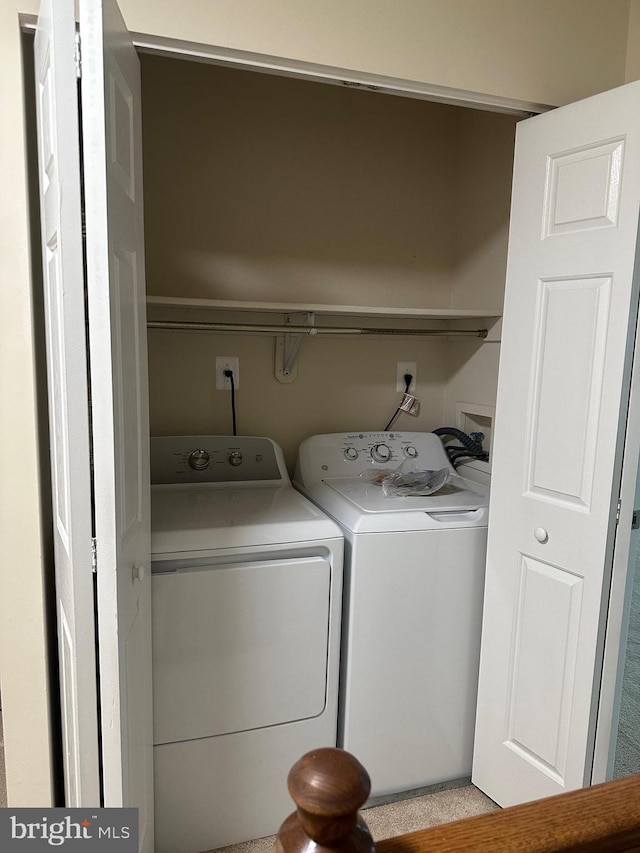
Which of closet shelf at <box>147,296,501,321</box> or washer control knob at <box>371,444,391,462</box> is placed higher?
closet shelf at <box>147,296,501,321</box>

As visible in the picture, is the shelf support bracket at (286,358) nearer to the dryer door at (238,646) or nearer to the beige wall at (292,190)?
the beige wall at (292,190)

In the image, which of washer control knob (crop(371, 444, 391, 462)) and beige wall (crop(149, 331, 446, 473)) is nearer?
beige wall (crop(149, 331, 446, 473))

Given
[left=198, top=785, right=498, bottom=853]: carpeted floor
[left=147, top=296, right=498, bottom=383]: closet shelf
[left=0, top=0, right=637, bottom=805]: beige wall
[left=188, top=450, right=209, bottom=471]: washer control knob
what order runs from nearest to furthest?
[left=0, top=0, right=637, bottom=805]: beige wall, [left=198, top=785, right=498, bottom=853]: carpeted floor, [left=147, top=296, right=498, bottom=383]: closet shelf, [left=188, top=450, right=209, bottom=471]: washer control knob

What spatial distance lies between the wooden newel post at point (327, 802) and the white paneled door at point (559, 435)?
123cm

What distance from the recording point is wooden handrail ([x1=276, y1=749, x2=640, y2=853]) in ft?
1.75

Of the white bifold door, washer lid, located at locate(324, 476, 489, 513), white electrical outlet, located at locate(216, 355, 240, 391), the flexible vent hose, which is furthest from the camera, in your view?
the flexible vent hose

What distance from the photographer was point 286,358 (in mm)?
2506

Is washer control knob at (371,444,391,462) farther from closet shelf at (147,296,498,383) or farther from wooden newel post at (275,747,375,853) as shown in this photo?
wooden newel post at (275,747,375,853)

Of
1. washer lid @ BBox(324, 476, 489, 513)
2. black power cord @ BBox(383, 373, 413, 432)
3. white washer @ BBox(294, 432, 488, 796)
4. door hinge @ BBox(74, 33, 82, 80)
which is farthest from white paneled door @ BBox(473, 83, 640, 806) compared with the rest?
door hinge @ BBox(74, 33, 82, 80)

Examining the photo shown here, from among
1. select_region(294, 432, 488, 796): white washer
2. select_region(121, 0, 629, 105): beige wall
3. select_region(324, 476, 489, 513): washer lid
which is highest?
select_region(121, 0, 629, 105): beige wall

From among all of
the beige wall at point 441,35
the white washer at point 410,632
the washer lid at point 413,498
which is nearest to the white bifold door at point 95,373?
the beige wall at point 441,35

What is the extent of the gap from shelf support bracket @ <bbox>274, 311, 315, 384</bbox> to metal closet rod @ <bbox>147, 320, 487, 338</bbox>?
46 mm

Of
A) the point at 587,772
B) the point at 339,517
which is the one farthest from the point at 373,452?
the point at 587,772

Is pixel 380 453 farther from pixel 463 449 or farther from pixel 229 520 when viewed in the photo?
pixel 229 520
